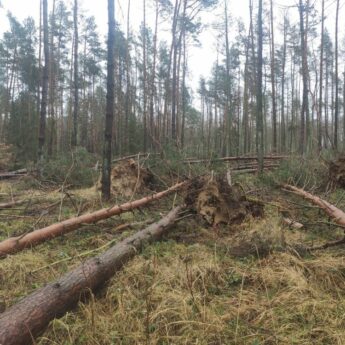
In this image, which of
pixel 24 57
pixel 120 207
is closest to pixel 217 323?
pixel 120 207

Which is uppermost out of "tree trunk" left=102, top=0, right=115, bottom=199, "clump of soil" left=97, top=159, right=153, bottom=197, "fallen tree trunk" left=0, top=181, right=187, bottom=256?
"tree trunk" left=102, top=0, right=115, bottom=199

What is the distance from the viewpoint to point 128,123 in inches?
899

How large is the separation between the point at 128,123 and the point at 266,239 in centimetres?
1940

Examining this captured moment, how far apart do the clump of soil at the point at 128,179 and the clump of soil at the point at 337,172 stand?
513cm

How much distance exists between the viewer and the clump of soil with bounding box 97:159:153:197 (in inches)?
343

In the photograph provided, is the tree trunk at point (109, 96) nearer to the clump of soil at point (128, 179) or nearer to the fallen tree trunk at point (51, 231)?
the clump of soil at point (128, 179)

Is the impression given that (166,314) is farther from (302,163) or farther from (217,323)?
(302,163)

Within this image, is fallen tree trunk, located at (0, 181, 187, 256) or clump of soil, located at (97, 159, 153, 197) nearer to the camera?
fallen tree trunk, located at (0, 181, 187, 256)

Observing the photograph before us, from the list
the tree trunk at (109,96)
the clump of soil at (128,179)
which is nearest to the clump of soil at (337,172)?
the clump of soil at (128,179)

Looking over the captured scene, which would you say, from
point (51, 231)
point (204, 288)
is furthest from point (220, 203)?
point (51, 231)

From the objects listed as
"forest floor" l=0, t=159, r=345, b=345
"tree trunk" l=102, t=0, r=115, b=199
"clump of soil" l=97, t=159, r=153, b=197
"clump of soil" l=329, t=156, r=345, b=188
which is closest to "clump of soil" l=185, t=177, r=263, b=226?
"forest floor" l=0, t=159, r=345, b=345

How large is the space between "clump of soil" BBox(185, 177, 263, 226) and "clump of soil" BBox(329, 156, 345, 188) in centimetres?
443

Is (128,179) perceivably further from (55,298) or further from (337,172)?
(55,298)

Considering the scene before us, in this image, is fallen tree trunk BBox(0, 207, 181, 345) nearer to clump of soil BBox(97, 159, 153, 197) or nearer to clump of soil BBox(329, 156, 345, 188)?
clump of soil BBox(97, 159, 153, 197)
